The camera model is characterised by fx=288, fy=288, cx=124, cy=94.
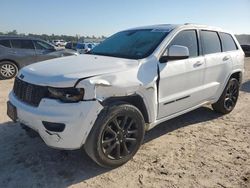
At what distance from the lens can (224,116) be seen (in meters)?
5.97

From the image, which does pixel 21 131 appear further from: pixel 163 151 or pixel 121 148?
pixel 163 151

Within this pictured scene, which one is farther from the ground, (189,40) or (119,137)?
(189,40)

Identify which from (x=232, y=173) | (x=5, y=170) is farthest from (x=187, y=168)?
(x=5, y=170)

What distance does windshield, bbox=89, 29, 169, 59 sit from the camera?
4.18 m

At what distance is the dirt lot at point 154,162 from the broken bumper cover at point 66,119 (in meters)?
0.52

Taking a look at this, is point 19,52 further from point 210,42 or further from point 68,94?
point 68,94

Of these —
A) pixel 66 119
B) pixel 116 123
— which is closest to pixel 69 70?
pixel 66 119

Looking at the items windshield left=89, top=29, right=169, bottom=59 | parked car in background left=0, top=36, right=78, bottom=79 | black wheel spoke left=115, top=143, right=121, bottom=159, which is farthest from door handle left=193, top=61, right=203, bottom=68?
parked car in background left=0, top=36, right=78, bottom=79

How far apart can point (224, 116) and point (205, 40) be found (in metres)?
1.77

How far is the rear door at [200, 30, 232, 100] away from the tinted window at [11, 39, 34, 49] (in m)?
7.52

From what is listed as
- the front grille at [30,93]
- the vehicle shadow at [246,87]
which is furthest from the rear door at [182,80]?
the vehicle shadow at [246,87]

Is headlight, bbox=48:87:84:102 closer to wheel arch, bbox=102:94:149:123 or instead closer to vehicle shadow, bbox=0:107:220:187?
wheel arch, bbox=102:94:149:123

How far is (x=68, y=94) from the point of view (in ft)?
10.6

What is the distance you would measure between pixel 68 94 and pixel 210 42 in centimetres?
316
